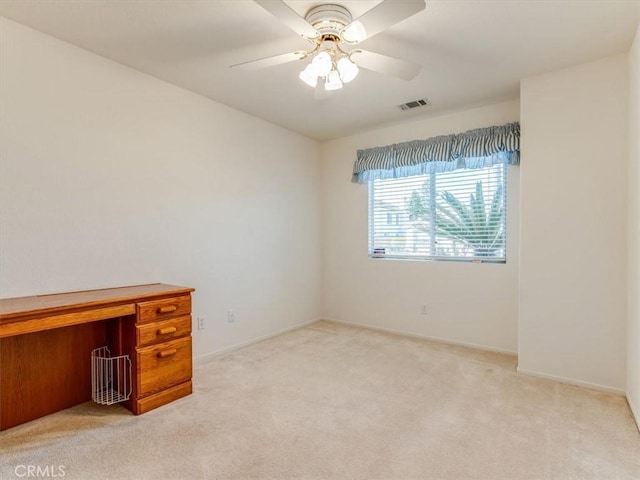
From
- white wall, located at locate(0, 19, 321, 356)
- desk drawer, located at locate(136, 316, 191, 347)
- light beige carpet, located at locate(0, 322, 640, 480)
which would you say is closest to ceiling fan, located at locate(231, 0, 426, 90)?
white wall, located at locate(0, 19, 321, 356)

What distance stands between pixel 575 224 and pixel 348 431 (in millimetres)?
2340

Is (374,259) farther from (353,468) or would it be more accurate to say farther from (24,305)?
(24,305)

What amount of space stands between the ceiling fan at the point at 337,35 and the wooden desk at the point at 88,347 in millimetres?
Answer: 1743

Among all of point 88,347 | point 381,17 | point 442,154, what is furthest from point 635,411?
point 88,347

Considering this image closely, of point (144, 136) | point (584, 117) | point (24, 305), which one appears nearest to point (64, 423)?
point (24, 305)

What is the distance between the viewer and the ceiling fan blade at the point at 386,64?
6.61 ft

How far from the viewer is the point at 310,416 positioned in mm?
2223

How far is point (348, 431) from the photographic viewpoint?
2.05 meters

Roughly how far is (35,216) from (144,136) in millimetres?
1005

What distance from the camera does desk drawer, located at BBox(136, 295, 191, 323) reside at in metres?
2.28

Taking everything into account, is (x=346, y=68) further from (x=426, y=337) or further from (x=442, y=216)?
(x=426, y=337)

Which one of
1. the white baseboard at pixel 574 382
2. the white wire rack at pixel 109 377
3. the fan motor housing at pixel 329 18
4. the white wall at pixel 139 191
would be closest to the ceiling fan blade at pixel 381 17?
the fan motor housing at pixel 329 18

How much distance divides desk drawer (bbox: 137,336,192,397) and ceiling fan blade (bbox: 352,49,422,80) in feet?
7.46

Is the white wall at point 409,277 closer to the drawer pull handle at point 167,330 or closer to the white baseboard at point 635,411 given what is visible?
the white baseboard at point 635,411
